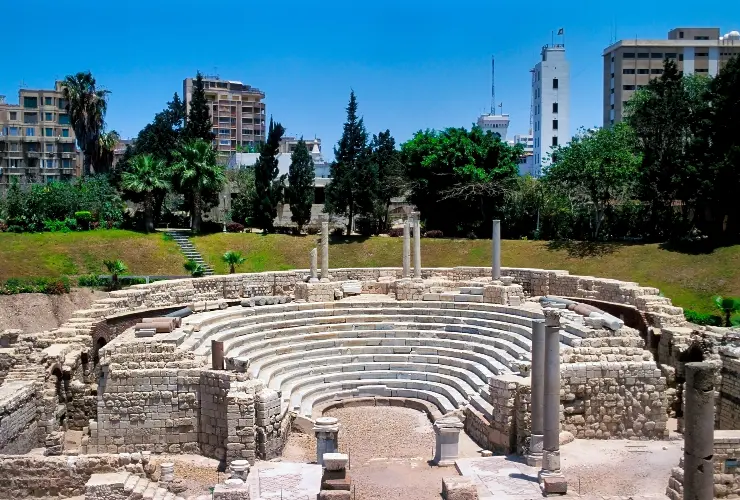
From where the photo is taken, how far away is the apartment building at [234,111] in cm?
10725

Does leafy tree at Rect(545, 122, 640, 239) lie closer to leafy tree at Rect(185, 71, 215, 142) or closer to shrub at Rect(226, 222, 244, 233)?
shrub at Rect(226, 222, 244, 233)

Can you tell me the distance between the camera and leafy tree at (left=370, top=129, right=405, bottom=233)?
1969 inches

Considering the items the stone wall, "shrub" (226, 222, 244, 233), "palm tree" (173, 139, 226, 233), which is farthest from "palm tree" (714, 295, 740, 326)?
"shrub" (226, 222, 244, 233)

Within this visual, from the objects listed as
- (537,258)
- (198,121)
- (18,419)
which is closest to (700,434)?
(18,419)

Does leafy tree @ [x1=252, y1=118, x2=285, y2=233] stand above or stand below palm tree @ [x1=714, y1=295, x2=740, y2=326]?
above

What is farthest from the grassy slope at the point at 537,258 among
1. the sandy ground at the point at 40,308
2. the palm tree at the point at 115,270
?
the sandy ground at the point at 40,308

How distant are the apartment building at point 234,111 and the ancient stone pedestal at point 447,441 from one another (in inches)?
3563

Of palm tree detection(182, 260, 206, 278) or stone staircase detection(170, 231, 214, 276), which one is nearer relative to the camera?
palm tree detection(182, 260, 206, 278)

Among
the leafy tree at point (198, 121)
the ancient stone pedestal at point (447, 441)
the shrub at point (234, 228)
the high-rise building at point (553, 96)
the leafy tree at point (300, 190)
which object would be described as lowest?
the ancient stone pedestal at point (447, 441)

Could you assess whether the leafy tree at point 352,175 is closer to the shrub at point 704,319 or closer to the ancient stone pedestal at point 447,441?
the shrub at point 704,319

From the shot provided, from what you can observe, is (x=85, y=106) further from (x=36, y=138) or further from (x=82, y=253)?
(x=36, y=138)

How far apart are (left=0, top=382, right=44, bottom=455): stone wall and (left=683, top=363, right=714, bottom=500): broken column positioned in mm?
15229

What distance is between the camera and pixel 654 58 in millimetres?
80750

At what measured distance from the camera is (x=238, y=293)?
108 feet
